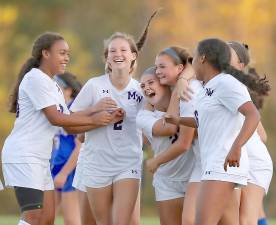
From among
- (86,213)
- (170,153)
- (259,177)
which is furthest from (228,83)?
(86,213)

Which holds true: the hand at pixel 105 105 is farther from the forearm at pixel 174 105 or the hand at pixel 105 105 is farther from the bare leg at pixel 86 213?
the bare leg at pixel 86 213

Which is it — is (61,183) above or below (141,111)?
below

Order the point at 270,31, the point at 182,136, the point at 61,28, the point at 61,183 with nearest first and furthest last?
the point at 182,136 < the point at 61,183 < the point at 270,31 < the point at 61,28

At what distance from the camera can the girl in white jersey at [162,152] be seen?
8734mm

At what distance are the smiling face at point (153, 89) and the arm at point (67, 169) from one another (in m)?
2.29

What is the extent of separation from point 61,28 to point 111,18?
160cm

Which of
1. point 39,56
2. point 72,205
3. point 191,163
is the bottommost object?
point 72,205

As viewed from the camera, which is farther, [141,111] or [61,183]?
[61,183]

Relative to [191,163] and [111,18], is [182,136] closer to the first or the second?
[191,163]

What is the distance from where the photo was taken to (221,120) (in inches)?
310

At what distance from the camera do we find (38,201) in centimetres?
867

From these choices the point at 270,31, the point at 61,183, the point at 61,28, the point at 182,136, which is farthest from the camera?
the point at 61,28

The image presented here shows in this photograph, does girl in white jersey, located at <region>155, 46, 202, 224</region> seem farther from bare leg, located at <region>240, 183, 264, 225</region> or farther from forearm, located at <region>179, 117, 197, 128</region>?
bare leg, located at <region>240, 183, 264, 225</region>

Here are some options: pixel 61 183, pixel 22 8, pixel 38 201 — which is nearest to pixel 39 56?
pixel 38 201
